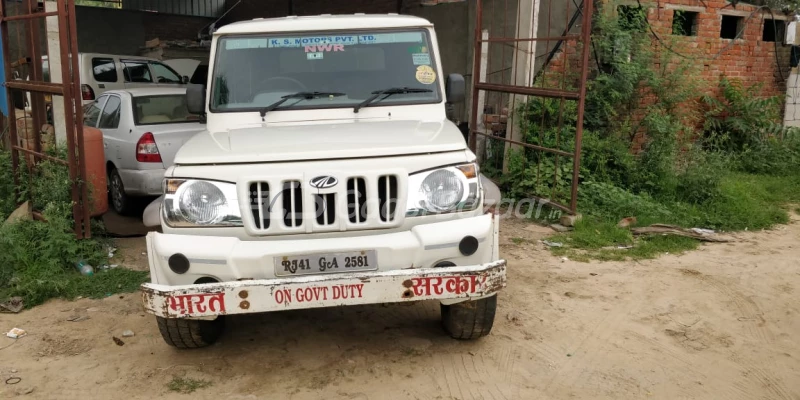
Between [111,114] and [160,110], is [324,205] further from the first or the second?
[111,114]

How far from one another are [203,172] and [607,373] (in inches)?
94.6

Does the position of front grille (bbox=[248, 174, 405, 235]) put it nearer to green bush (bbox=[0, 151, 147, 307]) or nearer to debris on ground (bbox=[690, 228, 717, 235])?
green bush (bbox=[0, 151, 147, 307])

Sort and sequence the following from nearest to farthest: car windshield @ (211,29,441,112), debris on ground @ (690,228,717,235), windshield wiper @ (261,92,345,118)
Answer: windshield wiper @ (261,92,345,118), car windshield @ (211,29,441,112), debris on ground @ (690,228,717,235)

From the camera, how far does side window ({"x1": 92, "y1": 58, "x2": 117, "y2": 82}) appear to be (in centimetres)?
1323

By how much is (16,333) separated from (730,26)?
1042 cm

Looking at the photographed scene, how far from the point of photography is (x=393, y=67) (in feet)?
14.8

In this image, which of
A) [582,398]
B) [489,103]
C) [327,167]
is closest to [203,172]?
[327,167]

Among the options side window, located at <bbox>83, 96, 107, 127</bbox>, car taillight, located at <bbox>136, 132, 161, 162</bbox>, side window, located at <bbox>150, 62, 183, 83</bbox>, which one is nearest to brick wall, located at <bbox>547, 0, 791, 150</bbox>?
car taillight, located at <bbox>136, 132, 161, 162</bbox>

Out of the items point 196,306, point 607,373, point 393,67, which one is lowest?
point 607,373

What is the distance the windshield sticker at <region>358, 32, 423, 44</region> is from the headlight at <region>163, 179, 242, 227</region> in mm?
1622

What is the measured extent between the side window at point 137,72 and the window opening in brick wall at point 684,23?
9.80 metres

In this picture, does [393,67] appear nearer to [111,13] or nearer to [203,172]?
[203,172]

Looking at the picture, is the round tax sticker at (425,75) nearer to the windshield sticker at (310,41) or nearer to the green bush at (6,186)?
the windshield sticker at (310,41)

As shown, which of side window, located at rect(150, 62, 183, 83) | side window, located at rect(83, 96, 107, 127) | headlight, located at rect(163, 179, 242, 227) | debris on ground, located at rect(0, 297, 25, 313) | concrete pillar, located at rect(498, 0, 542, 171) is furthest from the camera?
side window, located at rect(150, 62, 183, 83)
